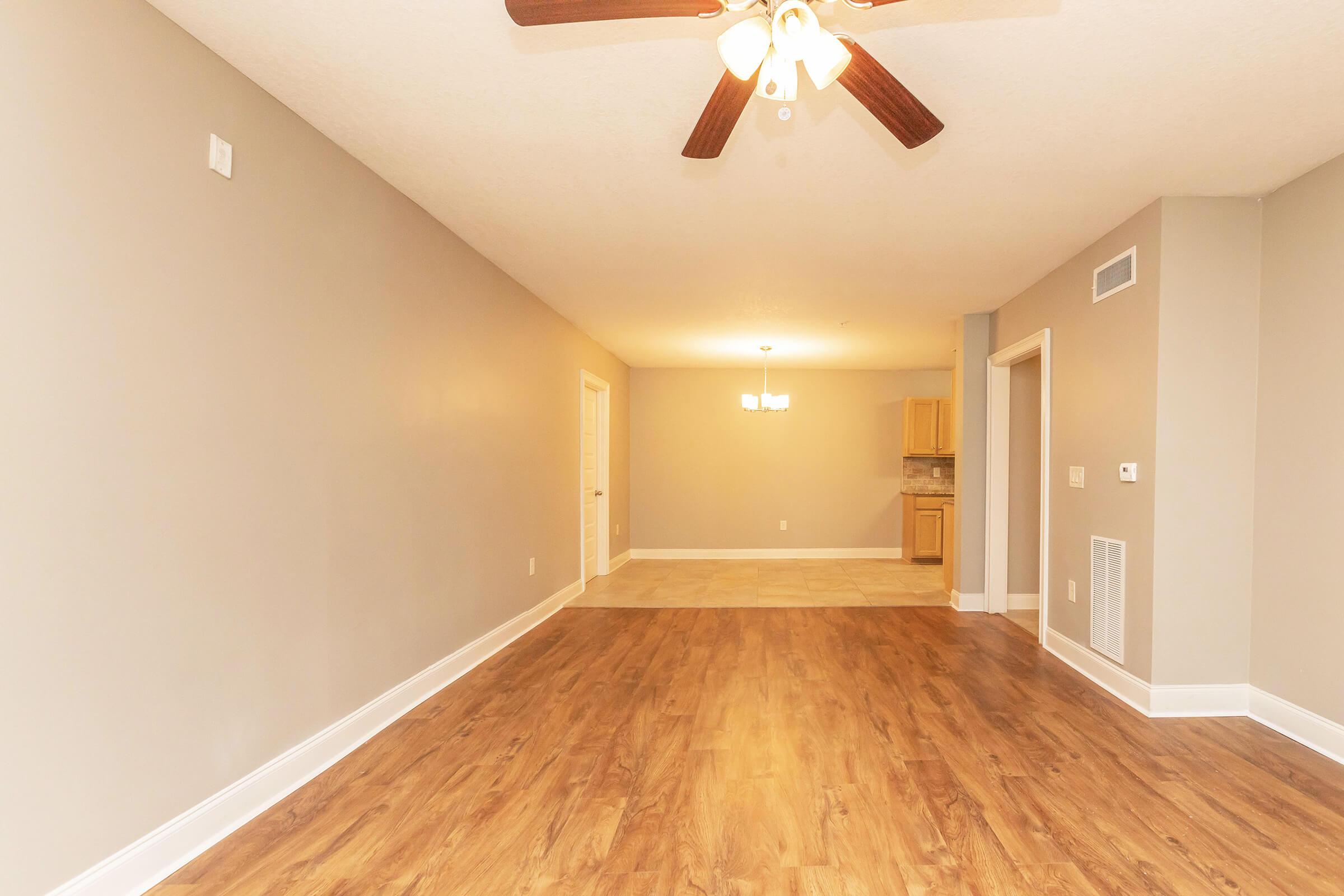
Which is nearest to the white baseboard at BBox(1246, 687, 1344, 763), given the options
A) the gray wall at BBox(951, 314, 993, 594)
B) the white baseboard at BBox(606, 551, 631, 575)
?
the gray wall at BBox(951, 314, 993, 594)

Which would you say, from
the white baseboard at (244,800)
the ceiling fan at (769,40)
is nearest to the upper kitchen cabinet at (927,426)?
the white baseboard at (244,800)

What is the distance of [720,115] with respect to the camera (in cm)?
196

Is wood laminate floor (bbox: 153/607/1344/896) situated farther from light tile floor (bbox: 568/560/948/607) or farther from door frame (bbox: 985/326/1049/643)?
light tile floor (bbox: 568/560/948/607)

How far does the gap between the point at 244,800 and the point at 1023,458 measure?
18.7ft

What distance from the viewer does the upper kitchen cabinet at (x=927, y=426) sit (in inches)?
360

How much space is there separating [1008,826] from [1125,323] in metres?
2.68

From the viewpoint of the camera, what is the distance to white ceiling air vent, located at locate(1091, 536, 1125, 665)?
383 centimetres

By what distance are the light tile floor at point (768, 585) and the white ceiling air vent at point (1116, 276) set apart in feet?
10.5

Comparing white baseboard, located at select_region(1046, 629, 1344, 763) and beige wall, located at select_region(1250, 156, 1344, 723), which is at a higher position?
beige wall, located at select_region(1250, 156, 1344, 723)

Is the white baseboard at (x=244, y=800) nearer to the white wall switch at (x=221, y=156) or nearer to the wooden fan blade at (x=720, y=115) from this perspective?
the white wall switch at (x=221, y=156)

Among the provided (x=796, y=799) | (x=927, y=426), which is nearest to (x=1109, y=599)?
(x=796, y=799)

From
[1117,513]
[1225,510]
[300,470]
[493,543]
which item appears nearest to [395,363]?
[300,470]

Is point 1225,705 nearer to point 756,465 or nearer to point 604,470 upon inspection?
point 604,470

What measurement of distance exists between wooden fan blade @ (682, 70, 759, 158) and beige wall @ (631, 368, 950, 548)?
729 cm
